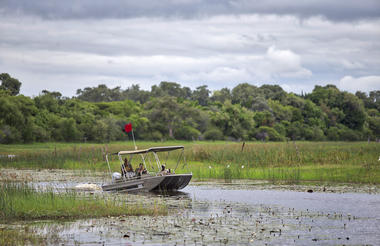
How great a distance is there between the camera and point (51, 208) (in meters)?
19.0

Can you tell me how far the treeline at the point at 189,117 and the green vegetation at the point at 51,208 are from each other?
160ft

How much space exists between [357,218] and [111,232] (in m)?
8.89

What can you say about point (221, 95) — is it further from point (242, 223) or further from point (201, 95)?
point (242, 223)

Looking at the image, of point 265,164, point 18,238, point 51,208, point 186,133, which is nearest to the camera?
point 18,238

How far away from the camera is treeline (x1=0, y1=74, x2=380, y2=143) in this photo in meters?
76.5

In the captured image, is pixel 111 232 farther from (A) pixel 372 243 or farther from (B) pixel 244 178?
(B) pixel 244 178

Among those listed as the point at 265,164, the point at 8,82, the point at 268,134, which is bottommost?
the point at 265,164

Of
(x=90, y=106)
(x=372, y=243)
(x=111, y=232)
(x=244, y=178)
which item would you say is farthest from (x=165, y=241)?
(x=90, y=106)

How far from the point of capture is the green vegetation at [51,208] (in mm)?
18467

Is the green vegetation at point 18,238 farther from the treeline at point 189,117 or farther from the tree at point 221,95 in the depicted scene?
the tree at point 221,95

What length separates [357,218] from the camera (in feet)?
63.6

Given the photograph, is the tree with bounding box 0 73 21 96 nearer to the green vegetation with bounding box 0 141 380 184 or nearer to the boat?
the green vegetation with bounding box 0 141 380 184

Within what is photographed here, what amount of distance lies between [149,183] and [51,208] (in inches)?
378

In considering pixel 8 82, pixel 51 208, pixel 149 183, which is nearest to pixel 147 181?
pixel 149 183
